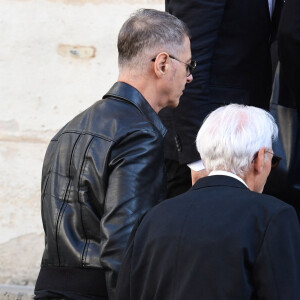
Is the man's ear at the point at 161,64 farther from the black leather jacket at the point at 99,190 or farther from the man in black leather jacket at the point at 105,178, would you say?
the black leather jacket at the point at 99,190

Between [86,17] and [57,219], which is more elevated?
[86,17]

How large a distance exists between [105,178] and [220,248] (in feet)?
1.88

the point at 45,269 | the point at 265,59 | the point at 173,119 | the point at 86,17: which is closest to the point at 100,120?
the point at 45,269

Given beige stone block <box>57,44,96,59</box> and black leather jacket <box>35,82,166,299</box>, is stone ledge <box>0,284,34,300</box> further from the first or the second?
black leather jacket <box>35,82,166,299</box>

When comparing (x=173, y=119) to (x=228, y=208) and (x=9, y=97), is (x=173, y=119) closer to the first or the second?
(x=228, y=208)

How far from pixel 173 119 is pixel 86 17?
1608 mm

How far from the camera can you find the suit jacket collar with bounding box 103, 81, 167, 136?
10.2 feet

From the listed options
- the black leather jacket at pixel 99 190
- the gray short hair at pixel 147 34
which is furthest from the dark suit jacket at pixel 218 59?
the black leather jacket at pixel 99 190

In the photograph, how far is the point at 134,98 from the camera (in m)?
3.12

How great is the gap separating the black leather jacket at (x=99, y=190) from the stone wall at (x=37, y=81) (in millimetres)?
2136

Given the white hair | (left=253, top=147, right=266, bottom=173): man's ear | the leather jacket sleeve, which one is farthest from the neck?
(left=253, top=147, right=266, bottom=173): man's ear

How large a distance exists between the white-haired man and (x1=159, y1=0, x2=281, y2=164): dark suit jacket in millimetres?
922

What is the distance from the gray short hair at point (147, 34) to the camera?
318cm

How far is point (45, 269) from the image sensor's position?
10.1 ft
